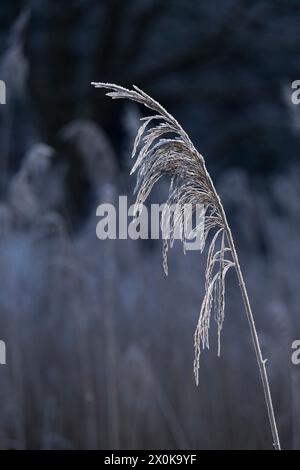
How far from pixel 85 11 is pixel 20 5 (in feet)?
2.16

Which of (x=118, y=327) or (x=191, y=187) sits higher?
(x=191, y=187)

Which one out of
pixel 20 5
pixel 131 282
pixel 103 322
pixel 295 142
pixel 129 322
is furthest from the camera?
pixel 295 142

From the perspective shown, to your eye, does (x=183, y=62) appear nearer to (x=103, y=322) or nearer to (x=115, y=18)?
Result: (x=115, y=18)

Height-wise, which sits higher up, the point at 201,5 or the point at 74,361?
the point at 201,5

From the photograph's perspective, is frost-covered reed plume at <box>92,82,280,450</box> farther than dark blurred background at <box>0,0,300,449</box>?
No

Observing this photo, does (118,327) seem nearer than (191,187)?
No

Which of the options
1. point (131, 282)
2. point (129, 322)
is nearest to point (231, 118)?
point (131, 282)

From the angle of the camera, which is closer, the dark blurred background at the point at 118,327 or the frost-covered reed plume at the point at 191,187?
the frost-covered reed plume at the point at 191,187

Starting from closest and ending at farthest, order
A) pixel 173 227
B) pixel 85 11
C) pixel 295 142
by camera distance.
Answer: pixel 173 227
pixel 85 11
pixel 295 142

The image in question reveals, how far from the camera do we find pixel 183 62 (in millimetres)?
6559

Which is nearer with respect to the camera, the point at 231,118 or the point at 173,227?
the point at 173,227

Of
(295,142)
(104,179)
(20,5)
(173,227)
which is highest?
(20,5)

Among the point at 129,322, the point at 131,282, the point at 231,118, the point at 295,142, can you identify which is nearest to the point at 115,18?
the point at 231,118

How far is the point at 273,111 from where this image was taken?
6.96m
